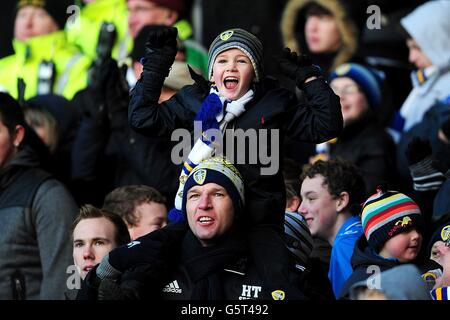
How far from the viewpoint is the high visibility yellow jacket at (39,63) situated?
11016 mm

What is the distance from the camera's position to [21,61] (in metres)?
11.1

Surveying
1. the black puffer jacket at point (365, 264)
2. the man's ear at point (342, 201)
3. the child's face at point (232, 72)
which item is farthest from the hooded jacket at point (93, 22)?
the black puffer jacket at point (365, 264)

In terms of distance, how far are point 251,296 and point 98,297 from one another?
2.41 ft

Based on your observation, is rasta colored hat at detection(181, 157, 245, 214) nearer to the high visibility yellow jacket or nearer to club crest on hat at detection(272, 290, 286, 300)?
club crest on hat at detection(272, 290, 286, 300)

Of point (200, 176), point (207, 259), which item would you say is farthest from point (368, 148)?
point (207, 259)

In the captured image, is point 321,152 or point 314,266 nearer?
point 314,266

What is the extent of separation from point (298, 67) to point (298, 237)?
983 mm

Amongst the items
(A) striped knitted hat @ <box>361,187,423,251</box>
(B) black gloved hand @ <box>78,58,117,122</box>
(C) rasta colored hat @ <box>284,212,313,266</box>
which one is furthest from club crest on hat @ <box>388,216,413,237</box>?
(B) black gloved hand @ <box>78,58,117,122</box>

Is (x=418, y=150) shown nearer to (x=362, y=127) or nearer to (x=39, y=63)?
(x=362, y=127)

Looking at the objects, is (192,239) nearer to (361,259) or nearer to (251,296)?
(251,296)

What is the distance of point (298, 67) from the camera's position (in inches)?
276

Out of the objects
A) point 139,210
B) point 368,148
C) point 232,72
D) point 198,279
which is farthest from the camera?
point 368,148
